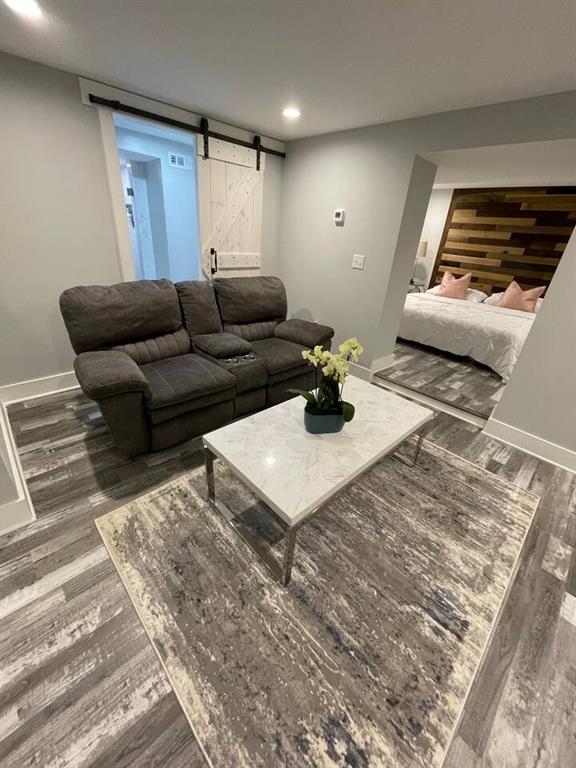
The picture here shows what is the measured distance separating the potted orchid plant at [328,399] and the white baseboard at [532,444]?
1620 millimetres

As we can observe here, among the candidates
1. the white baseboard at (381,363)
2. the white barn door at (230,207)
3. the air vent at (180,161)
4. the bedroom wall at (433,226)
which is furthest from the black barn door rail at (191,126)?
the bedroom wall at (433,226)

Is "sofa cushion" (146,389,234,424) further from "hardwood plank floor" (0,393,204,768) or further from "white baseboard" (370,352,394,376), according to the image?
"white baseboard" (370,352,394,376)

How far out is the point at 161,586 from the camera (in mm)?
1354

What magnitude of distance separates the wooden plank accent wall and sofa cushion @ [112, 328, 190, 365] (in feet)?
16.1

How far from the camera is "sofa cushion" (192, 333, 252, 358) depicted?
2.43 m

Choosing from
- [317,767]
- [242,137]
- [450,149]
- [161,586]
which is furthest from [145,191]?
[317,767]

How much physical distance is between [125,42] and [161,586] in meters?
2.75

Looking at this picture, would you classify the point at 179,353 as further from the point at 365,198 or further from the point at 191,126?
the point at 365,198

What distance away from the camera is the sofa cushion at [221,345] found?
7.97 feet

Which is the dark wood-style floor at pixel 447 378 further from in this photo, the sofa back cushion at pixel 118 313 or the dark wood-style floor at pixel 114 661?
the sofa back cushion at pixel 118 313

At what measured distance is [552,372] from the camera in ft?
7.34

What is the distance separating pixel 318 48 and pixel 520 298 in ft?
14.0

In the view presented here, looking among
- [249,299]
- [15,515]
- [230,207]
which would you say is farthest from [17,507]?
[230,207]

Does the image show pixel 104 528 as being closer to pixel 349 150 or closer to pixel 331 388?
pixel 331 388
